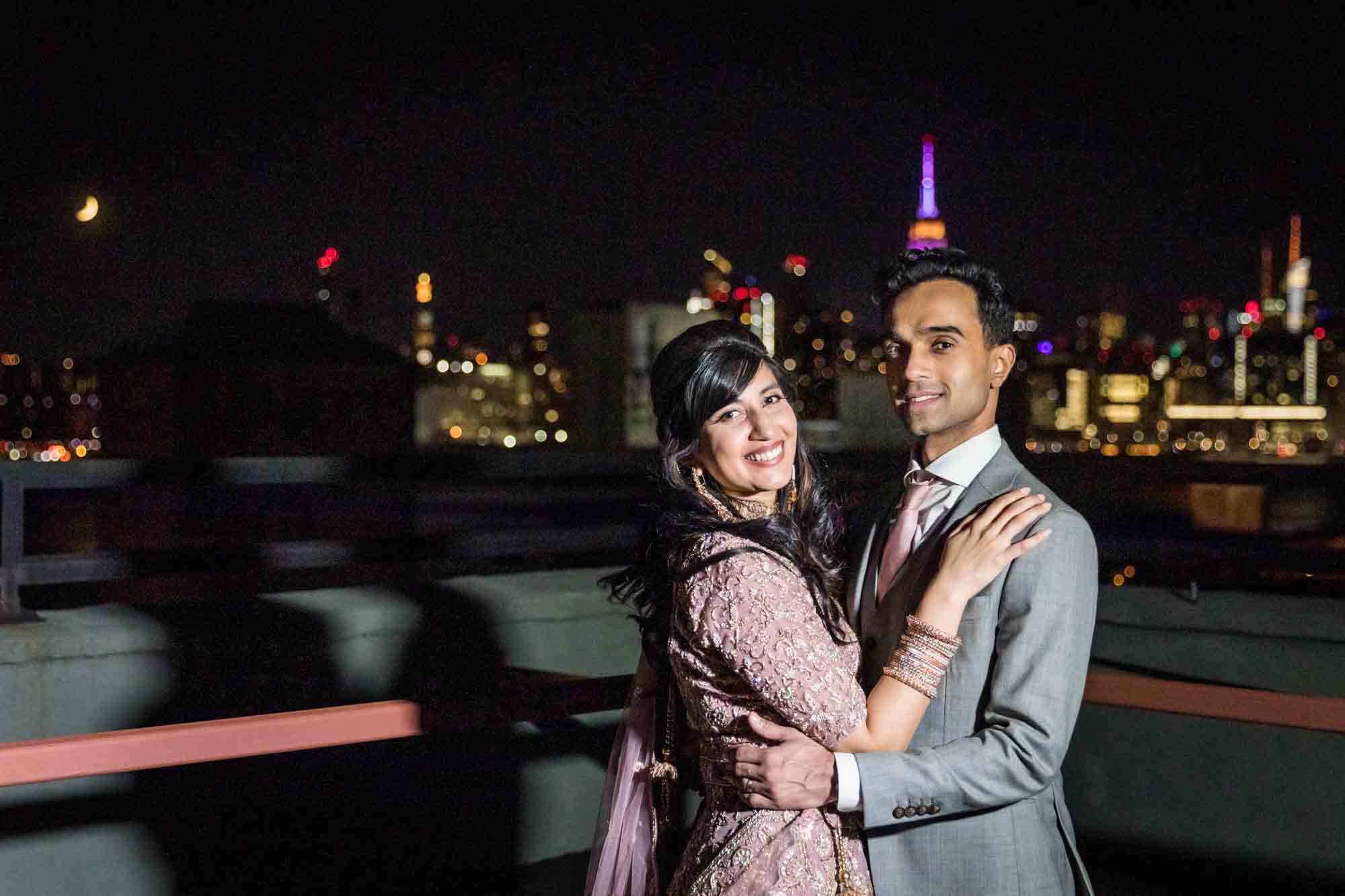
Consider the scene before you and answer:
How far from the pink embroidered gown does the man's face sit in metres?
0.49

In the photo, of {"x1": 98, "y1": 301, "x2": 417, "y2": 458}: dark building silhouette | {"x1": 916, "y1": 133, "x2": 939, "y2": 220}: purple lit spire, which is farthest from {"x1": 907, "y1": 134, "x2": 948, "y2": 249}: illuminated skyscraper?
{"x1": 98, "y1": 301, "x2": 417, "y2": 458}: dark building silhouette

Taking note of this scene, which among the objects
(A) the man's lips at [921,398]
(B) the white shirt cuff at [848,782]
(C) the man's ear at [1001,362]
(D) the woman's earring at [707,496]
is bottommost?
(B) the white shirt cuff at [848,782]

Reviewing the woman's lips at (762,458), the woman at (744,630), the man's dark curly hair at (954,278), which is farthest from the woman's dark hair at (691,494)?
the man's dark curly hair at (954,278)

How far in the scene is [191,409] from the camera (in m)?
21.9

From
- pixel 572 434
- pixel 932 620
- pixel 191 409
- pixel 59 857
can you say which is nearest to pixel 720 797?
pixel 932 620

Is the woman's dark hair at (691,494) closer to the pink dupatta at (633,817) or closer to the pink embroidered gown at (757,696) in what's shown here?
the pink embroidered gown at (757,696)

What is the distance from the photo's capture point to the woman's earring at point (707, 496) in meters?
2.93

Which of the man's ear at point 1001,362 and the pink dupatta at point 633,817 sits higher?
the man's ear at point 1001,362

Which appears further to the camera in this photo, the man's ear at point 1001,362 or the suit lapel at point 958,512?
the man's ear at point 1001,362

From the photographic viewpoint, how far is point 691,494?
294 centimetres

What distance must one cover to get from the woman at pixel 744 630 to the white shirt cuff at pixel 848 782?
1.0 inches

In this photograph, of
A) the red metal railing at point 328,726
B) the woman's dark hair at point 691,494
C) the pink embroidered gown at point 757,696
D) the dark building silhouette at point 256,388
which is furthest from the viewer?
the dark building silhouette at point 256,388

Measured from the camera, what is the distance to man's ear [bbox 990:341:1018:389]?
3.10 m

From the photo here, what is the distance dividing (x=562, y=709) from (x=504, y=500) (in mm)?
20013
